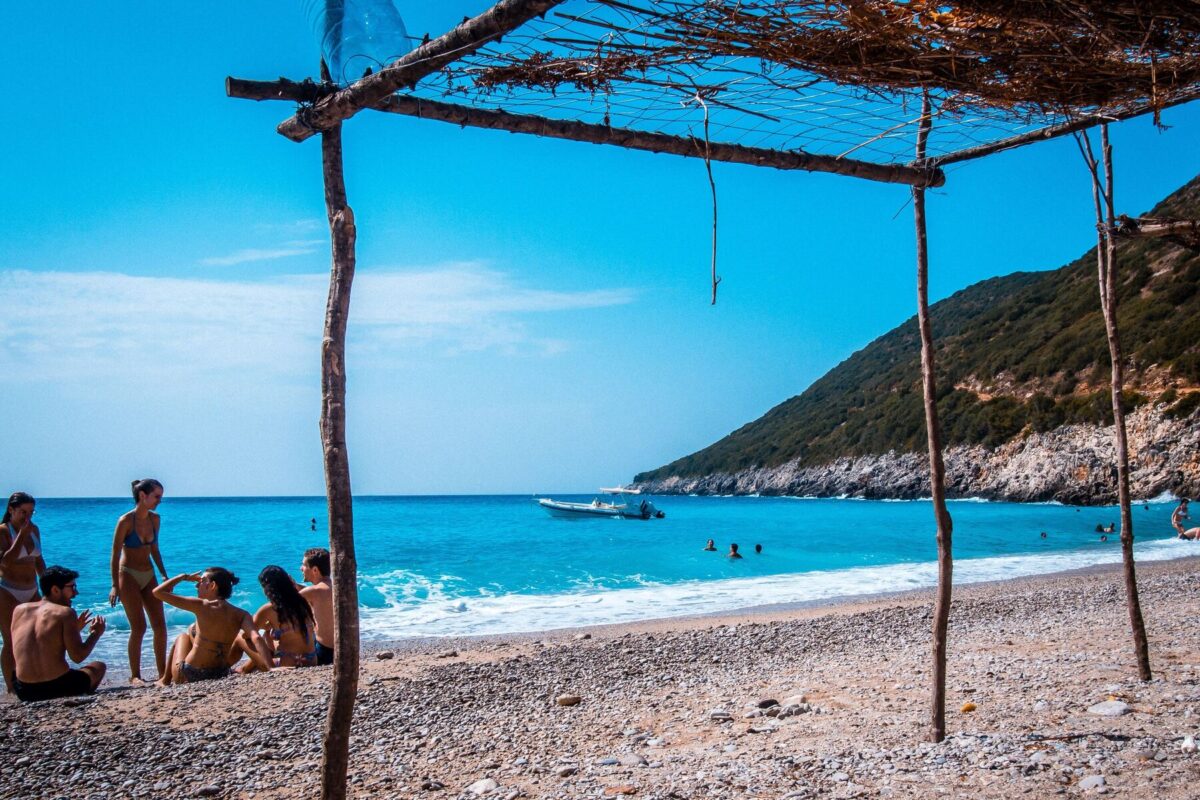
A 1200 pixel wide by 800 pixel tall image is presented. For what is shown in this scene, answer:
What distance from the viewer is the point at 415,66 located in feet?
9.86

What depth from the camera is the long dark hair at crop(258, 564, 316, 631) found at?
298 inches

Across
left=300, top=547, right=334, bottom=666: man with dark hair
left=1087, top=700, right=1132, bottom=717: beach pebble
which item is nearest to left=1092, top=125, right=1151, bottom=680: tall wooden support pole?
left=1087, top=700, right=1132, bottom=717: beach pebble

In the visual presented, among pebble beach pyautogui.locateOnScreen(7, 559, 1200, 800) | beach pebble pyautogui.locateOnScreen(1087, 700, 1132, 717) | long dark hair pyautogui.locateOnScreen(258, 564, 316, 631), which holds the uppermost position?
long dark hair pyautogui.locateOnScreen(258, 564, 316, 631)

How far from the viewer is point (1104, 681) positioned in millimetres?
5465

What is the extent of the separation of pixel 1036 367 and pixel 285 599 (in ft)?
199

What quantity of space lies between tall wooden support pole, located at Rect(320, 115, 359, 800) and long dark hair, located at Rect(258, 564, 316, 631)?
4726 mm

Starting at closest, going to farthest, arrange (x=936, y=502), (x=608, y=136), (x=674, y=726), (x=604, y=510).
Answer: (x=608, y=136) < (x=936, y=502) < (x=674, y=726) < (x=604, y=510)

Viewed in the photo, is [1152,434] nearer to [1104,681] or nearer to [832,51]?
[1104,681]

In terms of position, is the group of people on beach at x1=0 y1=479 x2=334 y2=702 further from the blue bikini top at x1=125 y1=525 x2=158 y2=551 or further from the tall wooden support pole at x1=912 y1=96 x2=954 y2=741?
the tall wooden support pole at x1=912 y1=96 x2=954 y2=741

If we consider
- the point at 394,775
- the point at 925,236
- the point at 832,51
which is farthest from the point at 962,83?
the point at 394,775

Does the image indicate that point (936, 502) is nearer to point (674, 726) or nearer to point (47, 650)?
point (674, 726)

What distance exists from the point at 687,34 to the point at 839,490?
78823mm

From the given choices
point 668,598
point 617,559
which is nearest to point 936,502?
point 668,598

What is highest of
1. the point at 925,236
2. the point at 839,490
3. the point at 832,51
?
the point at 832,51
